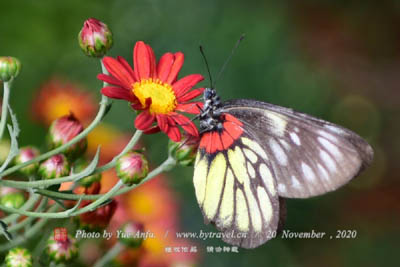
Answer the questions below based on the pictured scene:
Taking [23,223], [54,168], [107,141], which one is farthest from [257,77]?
[23,223]

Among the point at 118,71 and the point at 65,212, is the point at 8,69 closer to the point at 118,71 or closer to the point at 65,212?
the point at 118,71

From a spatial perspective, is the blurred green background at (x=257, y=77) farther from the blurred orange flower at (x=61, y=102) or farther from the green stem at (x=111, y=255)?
the green stem at (x=111, y=255)

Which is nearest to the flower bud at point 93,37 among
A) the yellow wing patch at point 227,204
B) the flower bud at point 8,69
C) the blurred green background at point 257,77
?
the flower bud at point 8,69

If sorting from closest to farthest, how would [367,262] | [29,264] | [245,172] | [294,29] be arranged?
[29,264], [245,172], [367,262], [294,29]

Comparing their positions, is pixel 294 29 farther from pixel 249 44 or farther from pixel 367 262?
pixel 367 262

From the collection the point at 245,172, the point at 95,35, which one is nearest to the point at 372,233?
the point at 245,172

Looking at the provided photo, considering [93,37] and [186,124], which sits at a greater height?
[93,37]
